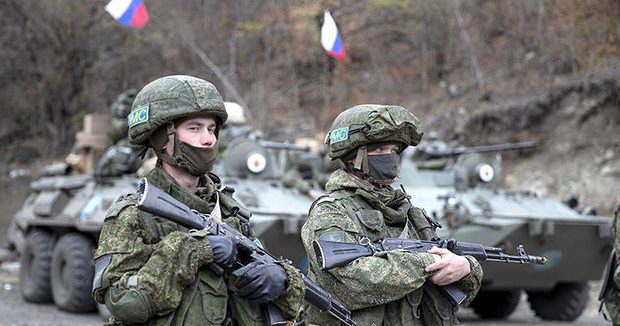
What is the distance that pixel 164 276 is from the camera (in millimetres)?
3141

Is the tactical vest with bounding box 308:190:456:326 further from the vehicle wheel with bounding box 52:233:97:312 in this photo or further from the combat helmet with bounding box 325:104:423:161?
the vehicle wheel with bounding box 52:233:97:312

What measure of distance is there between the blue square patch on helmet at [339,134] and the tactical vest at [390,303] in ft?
0.80

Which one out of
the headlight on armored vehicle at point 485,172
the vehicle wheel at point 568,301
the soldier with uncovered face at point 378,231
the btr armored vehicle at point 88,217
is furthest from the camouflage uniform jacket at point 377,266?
the headlight on armored vehicle at point 485,172

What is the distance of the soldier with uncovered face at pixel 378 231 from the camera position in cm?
395

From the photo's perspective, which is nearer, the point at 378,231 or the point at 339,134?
the point at 378,231

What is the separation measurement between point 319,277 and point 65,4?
2442 cm

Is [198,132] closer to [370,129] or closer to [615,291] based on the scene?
[370,129]

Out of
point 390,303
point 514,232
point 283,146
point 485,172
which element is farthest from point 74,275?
point 390,303

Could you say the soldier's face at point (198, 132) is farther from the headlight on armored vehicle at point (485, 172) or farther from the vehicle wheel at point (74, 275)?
the headlight on armored vehicle at point (485, 172)

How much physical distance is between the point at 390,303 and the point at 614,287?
2.29 meters

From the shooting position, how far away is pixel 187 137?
3453mm

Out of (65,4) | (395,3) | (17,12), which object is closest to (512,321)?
(395,3)

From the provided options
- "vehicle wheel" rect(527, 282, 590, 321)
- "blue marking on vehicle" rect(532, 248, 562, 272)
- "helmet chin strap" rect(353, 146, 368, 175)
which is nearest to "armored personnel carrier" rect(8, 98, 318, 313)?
"blue marking on vehicle" rect(532, 248, 562, 272)

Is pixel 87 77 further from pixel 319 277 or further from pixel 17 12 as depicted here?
pixel 319 277
